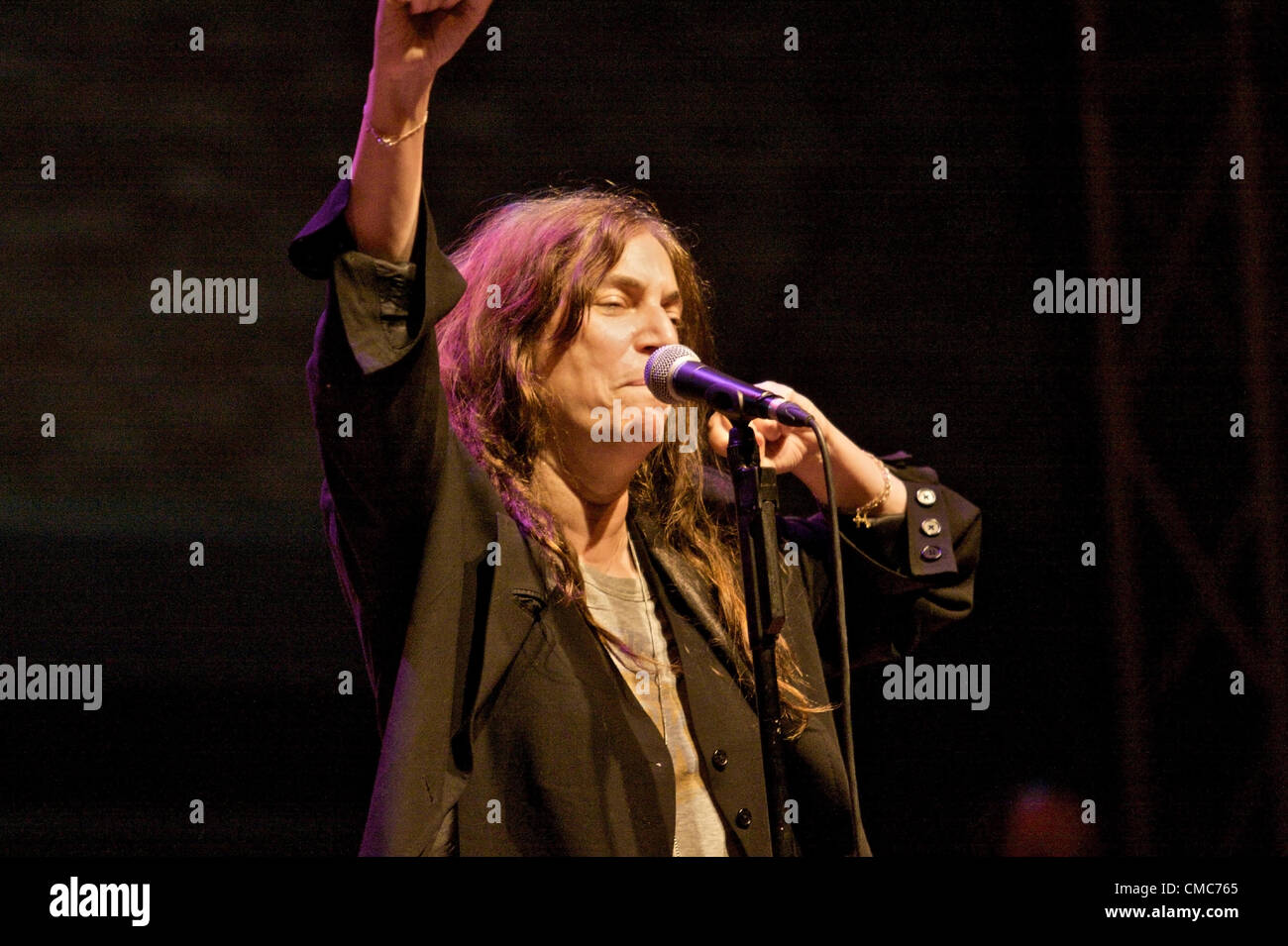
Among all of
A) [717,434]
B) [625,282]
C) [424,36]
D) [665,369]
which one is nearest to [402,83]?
[424,36]

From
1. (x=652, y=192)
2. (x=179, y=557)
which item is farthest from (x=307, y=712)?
(x=652, y=192)

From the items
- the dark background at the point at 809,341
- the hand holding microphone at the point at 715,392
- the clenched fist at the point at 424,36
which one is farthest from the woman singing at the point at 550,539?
the dark background at the point at 809,341

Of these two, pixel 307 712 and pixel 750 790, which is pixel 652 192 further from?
pixel 750 790

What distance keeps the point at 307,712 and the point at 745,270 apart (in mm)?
1485

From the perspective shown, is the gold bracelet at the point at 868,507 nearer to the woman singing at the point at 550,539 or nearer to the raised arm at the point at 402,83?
the woman singing at the point at 550,539

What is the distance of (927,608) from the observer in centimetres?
218

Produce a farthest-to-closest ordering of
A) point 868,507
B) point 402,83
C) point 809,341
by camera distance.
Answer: point 809,341 → point 868,507 → point 402,83

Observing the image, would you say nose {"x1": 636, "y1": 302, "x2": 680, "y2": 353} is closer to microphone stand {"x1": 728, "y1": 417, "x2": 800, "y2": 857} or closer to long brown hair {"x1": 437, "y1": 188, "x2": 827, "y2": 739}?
long brown hair {"x1": 437, "y1": 188, "x2": 827, "y2": 739}

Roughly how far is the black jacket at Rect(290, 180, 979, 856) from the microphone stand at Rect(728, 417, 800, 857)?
0.61 ft

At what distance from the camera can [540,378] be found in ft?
6.34

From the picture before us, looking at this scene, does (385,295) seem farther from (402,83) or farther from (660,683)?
(660,683)

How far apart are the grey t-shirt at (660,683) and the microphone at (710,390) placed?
35 cm

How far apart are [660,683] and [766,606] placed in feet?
1.08

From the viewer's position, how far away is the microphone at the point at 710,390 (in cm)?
147
